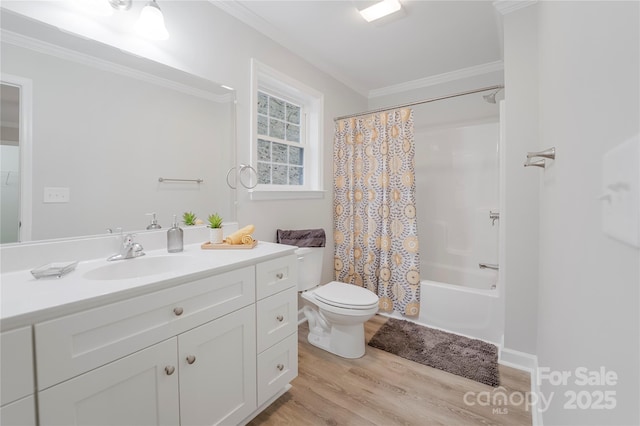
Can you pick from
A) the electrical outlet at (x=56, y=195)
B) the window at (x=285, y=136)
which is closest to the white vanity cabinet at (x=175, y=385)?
the electrical outlet at (x=56, y=195)

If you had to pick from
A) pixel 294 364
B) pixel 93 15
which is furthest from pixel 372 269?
pixel 93 15

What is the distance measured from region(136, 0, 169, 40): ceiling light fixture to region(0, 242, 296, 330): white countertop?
1.14 m

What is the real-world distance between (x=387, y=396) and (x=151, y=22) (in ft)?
7.82

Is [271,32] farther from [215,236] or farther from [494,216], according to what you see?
[494,216]

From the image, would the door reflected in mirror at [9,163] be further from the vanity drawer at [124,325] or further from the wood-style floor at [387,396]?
the wood-style floor at [387,396]

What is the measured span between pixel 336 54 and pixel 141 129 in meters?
1.86

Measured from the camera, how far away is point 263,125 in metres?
2.34

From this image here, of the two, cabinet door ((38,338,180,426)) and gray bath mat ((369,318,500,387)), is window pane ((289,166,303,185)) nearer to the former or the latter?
gray bath mat ((369,318,500,387))

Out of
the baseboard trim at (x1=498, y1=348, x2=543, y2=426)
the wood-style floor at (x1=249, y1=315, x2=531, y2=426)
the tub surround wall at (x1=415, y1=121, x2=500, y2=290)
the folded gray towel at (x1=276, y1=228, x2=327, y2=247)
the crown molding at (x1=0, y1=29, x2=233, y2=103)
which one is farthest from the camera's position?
the tub surround wall at (x1=415, y1=121, x2=500, y2=290)

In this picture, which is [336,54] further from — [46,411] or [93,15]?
[46,411]

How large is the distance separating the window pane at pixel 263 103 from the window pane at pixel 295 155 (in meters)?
0.41

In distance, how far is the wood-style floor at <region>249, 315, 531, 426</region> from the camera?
1.43 metres

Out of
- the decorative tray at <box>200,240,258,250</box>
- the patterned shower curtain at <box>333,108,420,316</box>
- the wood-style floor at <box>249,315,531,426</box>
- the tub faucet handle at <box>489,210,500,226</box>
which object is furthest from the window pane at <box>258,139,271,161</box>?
the tub faucet handle at <box>489,210,500,226</box>

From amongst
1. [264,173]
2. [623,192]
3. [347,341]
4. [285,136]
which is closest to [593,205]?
[623,192]
